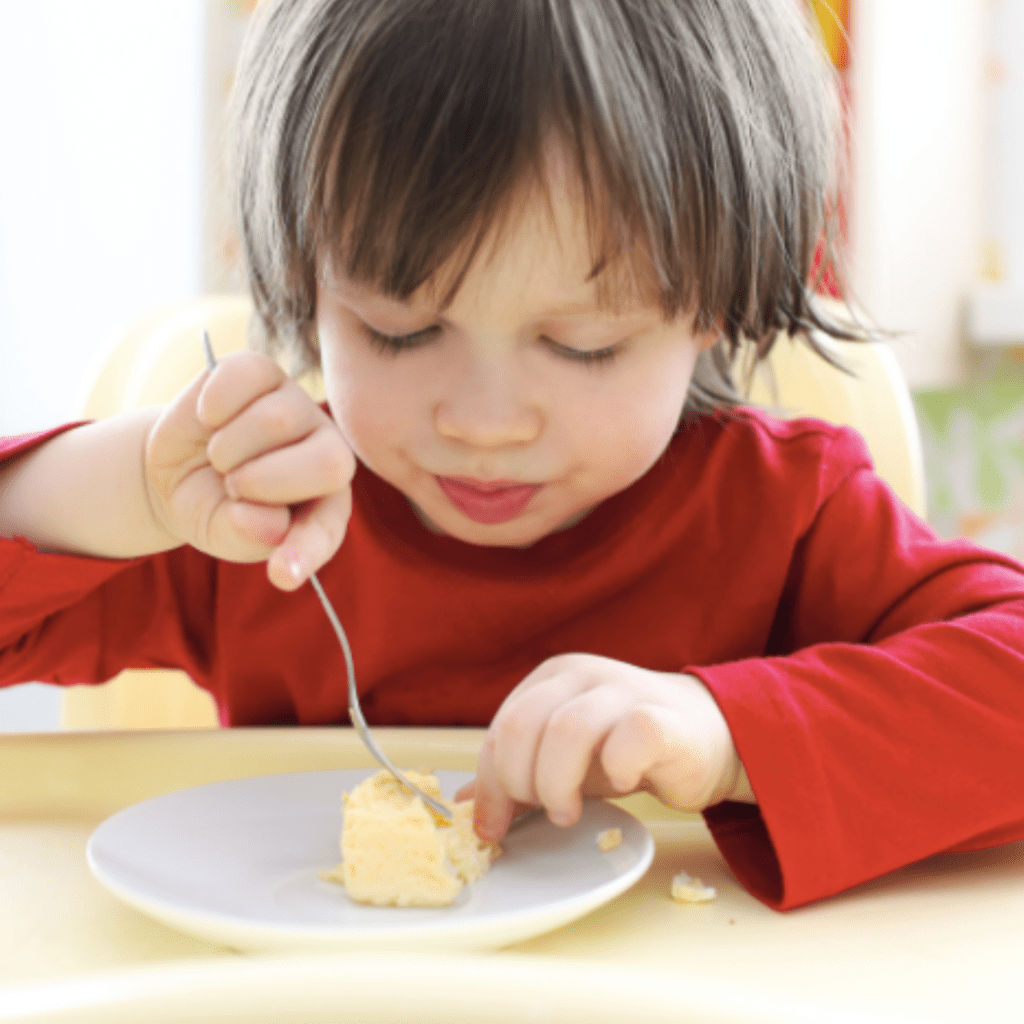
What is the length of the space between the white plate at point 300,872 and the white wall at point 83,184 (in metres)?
1.26

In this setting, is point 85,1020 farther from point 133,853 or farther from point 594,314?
point 594,314

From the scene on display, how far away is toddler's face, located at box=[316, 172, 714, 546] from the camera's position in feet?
1.89

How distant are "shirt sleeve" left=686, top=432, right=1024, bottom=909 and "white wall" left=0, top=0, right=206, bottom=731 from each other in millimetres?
1355

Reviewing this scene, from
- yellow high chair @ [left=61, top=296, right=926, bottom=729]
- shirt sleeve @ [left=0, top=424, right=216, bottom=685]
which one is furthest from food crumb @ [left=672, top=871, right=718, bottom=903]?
yellow high chair @ [left=61, top=296, right=926, bottom=729]

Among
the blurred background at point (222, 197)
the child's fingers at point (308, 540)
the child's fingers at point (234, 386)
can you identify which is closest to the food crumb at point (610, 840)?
the child's fingers at point (308, 540)

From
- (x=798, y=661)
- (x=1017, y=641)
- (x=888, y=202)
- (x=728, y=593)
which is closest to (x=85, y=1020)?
(x=798, y=661)

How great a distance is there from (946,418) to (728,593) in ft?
4.16

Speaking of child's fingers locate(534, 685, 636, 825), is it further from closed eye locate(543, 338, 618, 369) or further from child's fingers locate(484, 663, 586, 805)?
closed eye locate(543, 338, 618, 369)

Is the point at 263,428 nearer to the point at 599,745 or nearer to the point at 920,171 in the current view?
the point at 599,745

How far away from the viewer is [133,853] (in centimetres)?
48

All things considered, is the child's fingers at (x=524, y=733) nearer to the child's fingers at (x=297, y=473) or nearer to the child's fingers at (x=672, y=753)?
the child's fingers at (x=672, y=753)

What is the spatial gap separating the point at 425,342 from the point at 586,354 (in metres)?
0.08

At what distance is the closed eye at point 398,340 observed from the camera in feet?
2.00

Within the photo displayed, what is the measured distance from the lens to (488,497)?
688 mm
